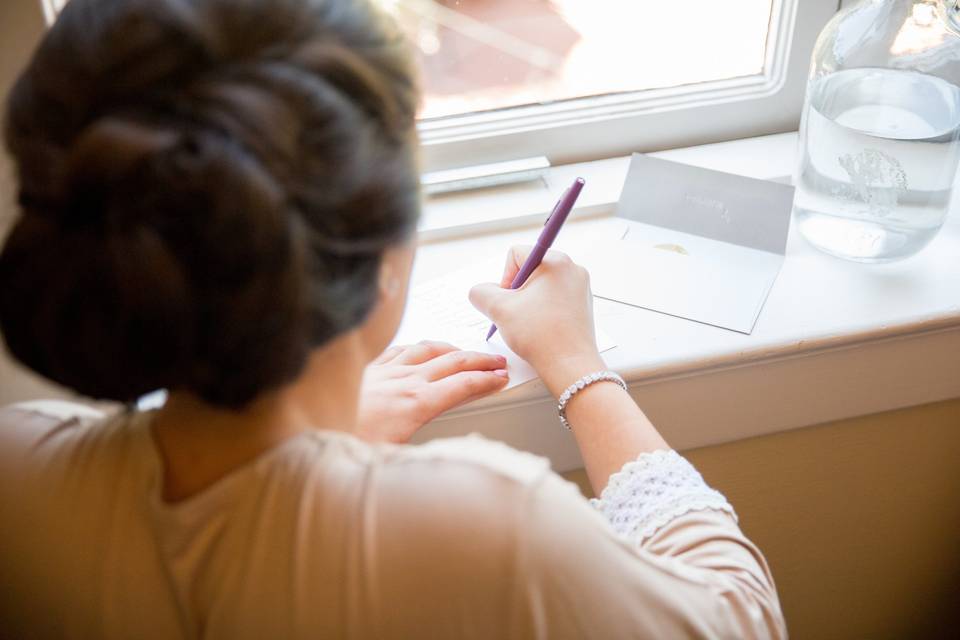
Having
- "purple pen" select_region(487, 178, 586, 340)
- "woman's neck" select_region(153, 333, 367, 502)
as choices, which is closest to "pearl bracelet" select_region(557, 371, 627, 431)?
"purple pen" select_region(487, 178, 586, 340)

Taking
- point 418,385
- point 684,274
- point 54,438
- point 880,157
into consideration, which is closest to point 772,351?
point 684,274

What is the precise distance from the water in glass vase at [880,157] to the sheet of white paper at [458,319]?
1.03 ft

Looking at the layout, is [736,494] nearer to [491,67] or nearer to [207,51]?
[491,67]

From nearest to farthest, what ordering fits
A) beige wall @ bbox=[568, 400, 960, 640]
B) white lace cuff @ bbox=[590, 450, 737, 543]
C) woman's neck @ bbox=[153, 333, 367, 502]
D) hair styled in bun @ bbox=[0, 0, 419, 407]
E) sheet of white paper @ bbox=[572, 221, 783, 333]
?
hair styled in bun @ bbox=[0, 0, 419, 407] < woman's neck @ bbox=[153, 333, 367, 502] < white lace cuff @ bbox=[590, 450, 737, 543] < sheet of white paper @ bbox=[572, 221, 783, 333] < beige wall @ bbox=[568, 400, 960, 640]

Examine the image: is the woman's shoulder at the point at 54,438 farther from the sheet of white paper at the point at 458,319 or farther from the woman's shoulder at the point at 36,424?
the sheet of white paper at the point at 458,319

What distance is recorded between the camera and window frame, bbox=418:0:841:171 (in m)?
1.12

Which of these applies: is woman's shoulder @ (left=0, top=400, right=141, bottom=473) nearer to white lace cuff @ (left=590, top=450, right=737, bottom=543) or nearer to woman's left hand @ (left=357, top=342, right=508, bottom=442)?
woman's left hand @ (left=357, top=342, right=508, bottom=442)

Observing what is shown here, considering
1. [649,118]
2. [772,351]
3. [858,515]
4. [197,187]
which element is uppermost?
[197,187]

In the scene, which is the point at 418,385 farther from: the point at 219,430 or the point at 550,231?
the point at 219,430

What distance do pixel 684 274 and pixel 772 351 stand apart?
141 mm

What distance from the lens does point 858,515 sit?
3.76ft

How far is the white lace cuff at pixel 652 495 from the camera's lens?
27.3 inches

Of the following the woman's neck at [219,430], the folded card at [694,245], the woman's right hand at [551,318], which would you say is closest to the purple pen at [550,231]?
the woman's right hand at [551,318]

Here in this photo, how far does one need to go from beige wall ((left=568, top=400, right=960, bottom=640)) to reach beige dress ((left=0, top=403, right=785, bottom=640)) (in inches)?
18.9
